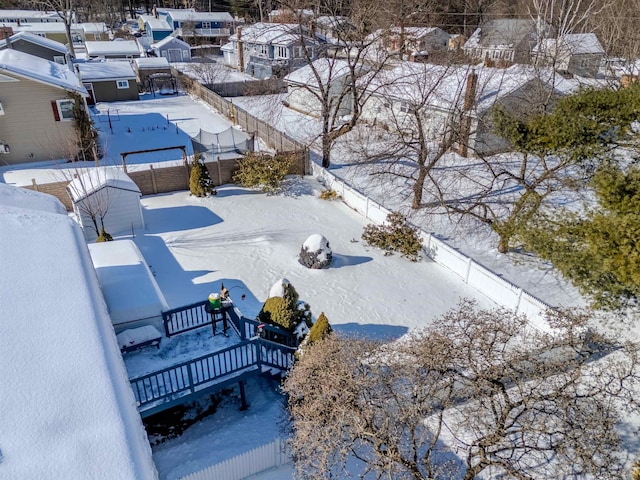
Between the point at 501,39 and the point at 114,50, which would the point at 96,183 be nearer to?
the point at 114,50

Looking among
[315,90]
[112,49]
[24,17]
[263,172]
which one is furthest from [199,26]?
[263,172]

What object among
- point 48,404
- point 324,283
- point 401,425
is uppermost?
point 48,404

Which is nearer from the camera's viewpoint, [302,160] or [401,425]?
[401,425]

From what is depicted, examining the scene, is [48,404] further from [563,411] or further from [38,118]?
Result: [38,118]

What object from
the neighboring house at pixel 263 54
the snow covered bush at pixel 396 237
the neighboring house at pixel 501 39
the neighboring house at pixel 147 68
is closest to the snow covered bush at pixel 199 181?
the snow covered bush at pixel 396 237

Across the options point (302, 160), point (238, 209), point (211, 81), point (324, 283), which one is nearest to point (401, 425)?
point (324, 283)

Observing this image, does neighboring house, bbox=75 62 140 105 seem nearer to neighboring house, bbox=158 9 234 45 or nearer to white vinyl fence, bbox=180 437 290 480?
neighboring house, bbox=158 9 234 45

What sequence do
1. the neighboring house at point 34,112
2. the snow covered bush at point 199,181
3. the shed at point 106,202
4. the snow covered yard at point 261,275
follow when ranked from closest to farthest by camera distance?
the snow covered yard at point 261,275, the shed at point 106,202, the snow covered bush at point 199,181, the neighboring house at point 34,112

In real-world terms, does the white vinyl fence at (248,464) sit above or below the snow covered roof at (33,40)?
below

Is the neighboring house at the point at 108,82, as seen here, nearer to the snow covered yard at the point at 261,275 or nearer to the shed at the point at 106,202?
the snow covered yard at the point at 261,275
